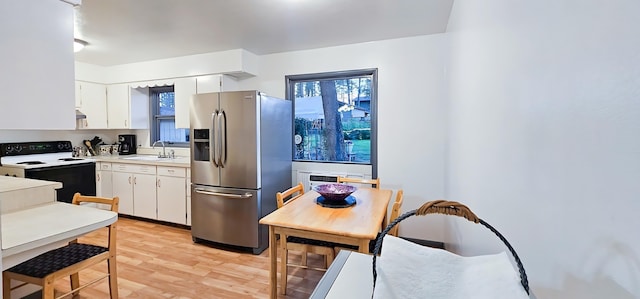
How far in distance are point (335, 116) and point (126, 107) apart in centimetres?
314

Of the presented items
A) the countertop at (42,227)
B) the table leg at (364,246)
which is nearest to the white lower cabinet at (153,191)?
the countertop at (42,227)

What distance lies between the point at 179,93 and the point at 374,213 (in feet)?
10.3

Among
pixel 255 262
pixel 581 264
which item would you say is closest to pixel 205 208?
pixel 255 262

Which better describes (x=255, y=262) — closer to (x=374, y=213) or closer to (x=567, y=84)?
(x=374, y=213)

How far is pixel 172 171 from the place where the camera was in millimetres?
3686

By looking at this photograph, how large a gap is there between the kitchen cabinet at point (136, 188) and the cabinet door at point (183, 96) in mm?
697

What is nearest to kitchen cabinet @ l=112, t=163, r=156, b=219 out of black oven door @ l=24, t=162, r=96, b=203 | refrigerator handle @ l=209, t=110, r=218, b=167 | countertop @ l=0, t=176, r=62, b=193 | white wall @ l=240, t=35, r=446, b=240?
black oven door @ l=24, t=162, r=96, b=203

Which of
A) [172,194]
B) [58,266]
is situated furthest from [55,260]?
[172,194]

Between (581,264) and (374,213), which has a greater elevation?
(581,264)

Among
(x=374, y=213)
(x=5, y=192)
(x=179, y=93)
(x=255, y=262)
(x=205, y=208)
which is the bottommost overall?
(x=255, y=262)

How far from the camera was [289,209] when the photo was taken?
204 cm

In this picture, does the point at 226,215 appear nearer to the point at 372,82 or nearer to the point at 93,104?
the point at 372,82

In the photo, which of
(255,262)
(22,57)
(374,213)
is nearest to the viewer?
(22,57)

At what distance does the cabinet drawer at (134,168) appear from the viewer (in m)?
3.82
